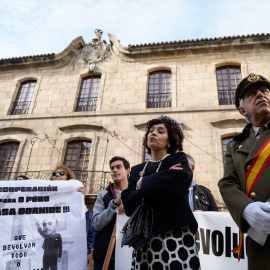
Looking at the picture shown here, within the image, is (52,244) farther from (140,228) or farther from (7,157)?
(7,157)

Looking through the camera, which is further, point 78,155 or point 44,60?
point 44,60

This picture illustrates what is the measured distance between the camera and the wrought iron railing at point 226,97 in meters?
10.5

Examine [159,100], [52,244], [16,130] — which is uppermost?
[159,100]

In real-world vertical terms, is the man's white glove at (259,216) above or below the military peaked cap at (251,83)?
below

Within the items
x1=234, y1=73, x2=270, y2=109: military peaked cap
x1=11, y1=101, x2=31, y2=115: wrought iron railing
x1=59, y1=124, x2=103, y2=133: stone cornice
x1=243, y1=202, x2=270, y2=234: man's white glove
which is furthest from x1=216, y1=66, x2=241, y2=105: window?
x1=11, y1=101, x2=31, y2=115: wrought iron railing

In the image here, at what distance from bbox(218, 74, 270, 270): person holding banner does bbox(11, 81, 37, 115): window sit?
12.1 m

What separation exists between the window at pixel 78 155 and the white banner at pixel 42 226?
7048mm

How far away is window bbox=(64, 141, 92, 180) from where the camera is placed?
10.5 m

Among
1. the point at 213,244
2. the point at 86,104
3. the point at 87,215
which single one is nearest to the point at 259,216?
the point at 213,244

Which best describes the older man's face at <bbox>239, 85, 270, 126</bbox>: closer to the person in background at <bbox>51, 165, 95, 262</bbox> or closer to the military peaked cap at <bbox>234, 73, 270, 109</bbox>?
the military peaked cap at <bbox>234, 73, 270, 109</bbox>

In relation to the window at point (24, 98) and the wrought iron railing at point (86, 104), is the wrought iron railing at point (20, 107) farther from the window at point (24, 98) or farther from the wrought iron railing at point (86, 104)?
the wrought iron railing at point (86, 104)

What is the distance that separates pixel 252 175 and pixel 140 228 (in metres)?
0.96

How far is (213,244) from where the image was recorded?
317 centimetres

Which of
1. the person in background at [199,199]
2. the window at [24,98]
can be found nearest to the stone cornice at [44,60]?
the window at [24,98]
